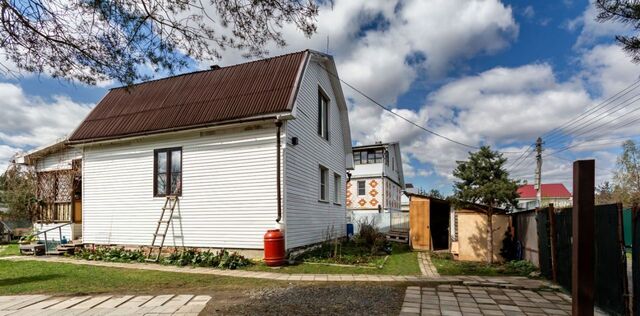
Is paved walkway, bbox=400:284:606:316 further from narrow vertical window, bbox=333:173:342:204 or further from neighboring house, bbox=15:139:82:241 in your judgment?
neighboring house, bbox=15:139:82:241

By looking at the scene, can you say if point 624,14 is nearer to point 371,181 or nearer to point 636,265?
point 636,265

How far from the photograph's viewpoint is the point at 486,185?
11.0 m

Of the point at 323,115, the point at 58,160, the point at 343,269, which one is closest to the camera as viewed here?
the point at 343,269

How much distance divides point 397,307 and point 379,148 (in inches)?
1010

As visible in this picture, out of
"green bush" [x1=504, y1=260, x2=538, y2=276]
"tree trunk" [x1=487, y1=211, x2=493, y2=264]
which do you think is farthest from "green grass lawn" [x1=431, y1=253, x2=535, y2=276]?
"tree trunk" [x1=487, y1=211, x2=493, y2=264]

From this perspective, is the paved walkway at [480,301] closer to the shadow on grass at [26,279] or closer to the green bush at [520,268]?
the green bush at [520,268]

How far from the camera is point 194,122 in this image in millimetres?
11148

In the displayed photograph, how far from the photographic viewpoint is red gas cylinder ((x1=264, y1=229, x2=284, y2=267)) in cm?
965

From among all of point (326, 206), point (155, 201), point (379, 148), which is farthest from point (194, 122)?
point (379, 148)

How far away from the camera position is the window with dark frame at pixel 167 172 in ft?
38.3

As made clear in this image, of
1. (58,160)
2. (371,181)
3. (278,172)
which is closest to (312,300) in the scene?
(278,172)

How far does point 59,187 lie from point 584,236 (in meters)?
16.7

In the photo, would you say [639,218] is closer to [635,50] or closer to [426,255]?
[635,50]

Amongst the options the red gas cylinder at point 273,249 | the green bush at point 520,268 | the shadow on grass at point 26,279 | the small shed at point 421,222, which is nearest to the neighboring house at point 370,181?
the small shed at point 421,222
